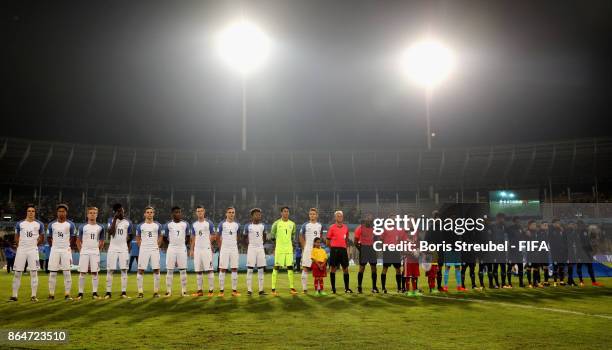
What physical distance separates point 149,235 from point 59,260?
2.55 metres

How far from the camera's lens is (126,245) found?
14602mm

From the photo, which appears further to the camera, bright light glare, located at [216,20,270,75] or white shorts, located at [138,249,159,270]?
bright light glare, located at [216,20,270,75]

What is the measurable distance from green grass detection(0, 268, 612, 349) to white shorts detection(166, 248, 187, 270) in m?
1.06

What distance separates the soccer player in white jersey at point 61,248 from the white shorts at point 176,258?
2751mm

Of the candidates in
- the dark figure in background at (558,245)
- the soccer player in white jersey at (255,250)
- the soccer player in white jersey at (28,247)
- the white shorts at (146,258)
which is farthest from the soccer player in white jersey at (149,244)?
the dark figure in background at (558,245)

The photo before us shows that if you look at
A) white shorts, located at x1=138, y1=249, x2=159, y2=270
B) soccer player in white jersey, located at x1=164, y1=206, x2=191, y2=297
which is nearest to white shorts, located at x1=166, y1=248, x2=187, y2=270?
soccer player in white jersey, located at x1=164, y1=206, x2=191, y2=297

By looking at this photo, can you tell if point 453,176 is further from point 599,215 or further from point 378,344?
point 378,344

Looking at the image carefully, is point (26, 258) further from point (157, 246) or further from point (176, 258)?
point (176, 258)

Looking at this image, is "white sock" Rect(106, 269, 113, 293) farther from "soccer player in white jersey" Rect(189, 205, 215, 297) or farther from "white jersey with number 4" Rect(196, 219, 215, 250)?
"white jersey with number 4" Rect(196, 219, 215, 250)

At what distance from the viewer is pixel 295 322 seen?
9867mm

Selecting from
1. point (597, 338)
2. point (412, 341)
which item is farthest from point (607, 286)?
point (412, 341)

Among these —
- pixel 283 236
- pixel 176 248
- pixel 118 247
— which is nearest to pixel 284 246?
pixel 283 236

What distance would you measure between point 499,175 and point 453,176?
4.53m

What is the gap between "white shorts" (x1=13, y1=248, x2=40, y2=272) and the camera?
1366 centimetres
